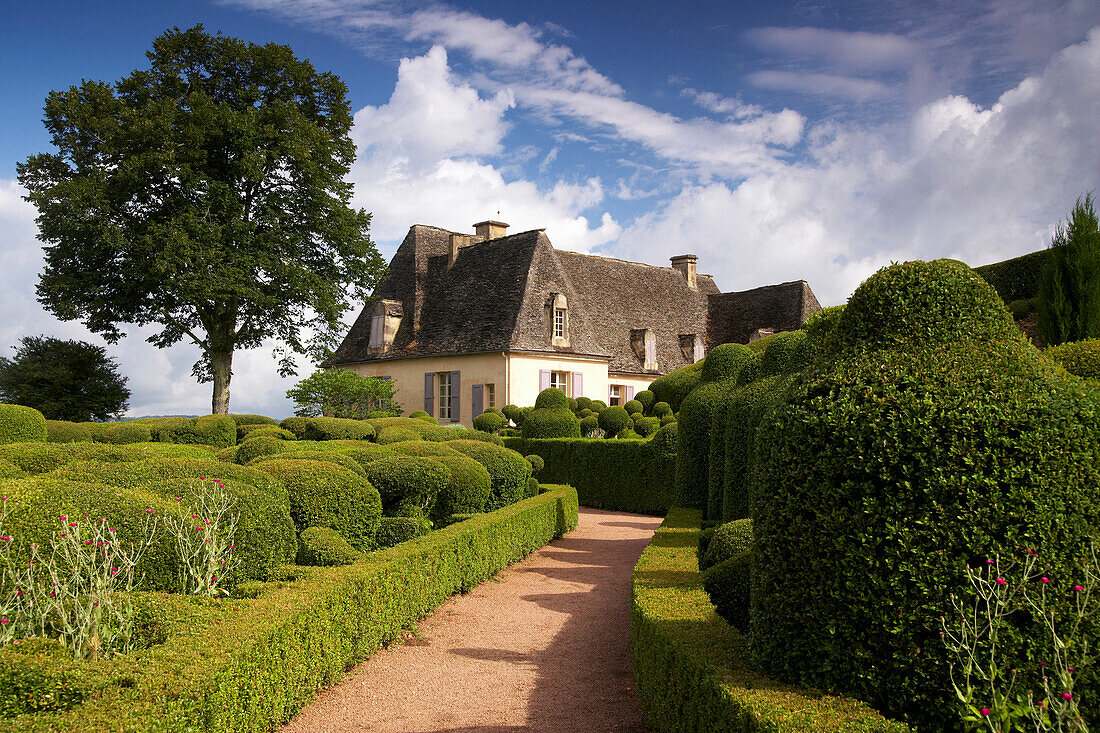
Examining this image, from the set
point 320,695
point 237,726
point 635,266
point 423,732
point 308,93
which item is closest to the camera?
point 237,726

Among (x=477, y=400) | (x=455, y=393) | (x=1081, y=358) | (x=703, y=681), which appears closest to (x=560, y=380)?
A: (x=477, y=400)

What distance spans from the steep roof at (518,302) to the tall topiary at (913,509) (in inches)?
886

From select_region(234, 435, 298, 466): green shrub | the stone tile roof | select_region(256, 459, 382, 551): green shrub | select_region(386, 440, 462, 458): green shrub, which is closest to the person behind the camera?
select_region(256, 459, 382, 551): green shrub

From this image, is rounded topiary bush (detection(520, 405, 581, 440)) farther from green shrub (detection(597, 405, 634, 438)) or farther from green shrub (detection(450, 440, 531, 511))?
green shrub (detection(450, 440, 531, 511))

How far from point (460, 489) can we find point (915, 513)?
7390mm

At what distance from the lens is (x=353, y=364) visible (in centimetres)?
3092

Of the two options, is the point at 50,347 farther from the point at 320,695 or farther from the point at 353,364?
the point at 320,695

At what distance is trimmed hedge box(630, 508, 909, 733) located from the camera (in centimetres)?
304

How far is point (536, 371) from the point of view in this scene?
26672 mm

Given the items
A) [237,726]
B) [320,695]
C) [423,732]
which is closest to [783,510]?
[423,732]

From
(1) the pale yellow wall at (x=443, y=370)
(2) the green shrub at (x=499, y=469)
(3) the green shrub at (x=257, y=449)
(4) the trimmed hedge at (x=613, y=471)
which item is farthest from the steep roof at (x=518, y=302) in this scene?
(3) the green shrub at (x=257, y=449)

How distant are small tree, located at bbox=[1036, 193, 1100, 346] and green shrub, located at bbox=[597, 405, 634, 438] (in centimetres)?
1028

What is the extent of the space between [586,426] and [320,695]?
632 inches

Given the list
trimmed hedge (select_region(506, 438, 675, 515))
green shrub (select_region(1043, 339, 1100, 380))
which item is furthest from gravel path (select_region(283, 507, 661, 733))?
trimmed hedge (select_region(506, 438, 675, 515))
